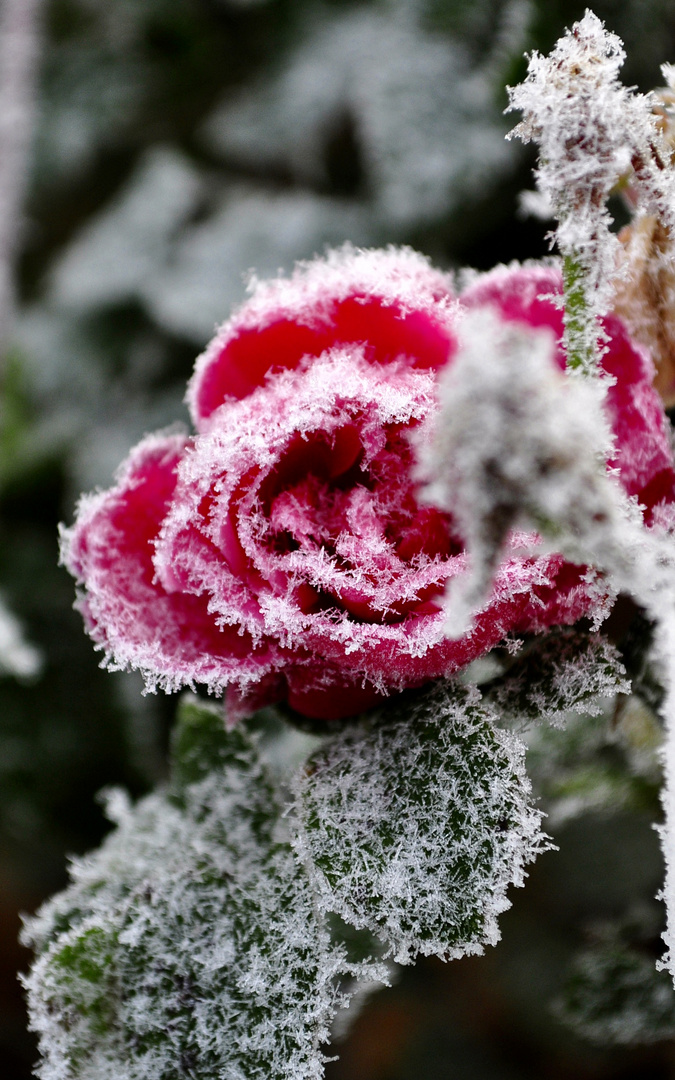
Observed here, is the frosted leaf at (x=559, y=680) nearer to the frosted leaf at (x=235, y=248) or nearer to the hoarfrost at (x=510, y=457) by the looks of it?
the hoarfrost at (x=510, y=457)

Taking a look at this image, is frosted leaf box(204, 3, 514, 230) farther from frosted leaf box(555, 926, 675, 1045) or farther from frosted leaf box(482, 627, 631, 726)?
frosted leaf box(555, 926, 675, 1045)

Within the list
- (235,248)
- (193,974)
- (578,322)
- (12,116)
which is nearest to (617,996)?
(193,974)

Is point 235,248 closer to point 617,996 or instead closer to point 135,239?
point 135,239

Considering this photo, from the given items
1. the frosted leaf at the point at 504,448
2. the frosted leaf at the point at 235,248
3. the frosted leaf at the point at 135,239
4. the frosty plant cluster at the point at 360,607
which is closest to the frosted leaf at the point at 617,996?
the frosty plant cluster at the point at 360,607

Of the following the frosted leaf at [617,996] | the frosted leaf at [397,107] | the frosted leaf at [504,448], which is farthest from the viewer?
the frosted leaf at [397,107]

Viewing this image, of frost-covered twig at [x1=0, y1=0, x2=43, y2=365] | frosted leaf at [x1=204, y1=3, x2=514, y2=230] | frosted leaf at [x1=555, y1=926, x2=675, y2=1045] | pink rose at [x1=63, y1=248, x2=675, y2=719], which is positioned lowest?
frosted leaf at [x1=555, y1=926, x2=675, y2=1045]

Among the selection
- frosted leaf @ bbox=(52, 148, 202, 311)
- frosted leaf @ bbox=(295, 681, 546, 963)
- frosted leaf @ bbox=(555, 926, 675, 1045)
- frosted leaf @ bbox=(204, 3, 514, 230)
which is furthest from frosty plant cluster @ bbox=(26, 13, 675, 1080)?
frosted leaf @ bbox=(52, 148, 202, 311)

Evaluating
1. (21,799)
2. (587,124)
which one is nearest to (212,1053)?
(587,124)
